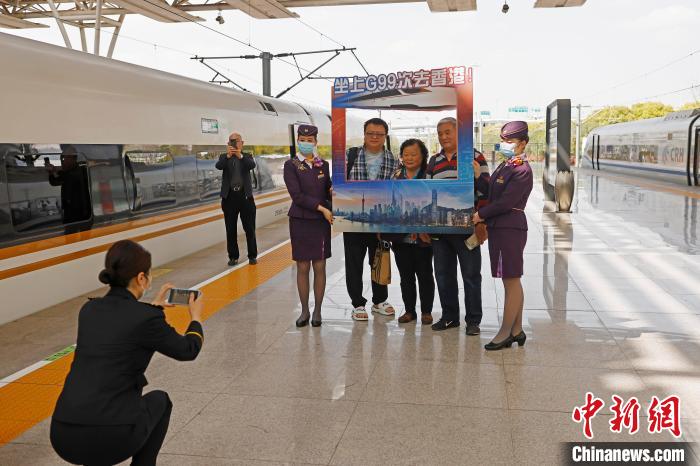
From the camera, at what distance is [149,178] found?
28.0ft

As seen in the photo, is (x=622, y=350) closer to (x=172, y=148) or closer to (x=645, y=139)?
(x=172, y=148)

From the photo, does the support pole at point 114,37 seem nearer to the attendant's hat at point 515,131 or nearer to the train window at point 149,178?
the train window at point 149,178

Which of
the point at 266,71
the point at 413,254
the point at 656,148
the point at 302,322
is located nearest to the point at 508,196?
the point at 413,254

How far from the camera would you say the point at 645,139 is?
1080 inches

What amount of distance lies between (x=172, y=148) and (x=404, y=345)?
529cm

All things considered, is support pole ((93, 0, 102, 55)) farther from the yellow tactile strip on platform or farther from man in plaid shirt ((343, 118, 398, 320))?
man in plaid shirt ((343, 118, 398, 320))

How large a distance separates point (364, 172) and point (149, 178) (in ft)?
13.1

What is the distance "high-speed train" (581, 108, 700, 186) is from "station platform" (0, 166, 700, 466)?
16430 millimetres

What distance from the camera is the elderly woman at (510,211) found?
185 inches

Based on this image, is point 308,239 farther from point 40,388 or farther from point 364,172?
point 40,388

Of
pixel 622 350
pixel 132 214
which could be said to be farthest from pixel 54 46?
pixel 622 350

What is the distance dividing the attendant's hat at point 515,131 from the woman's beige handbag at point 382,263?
5.03ft

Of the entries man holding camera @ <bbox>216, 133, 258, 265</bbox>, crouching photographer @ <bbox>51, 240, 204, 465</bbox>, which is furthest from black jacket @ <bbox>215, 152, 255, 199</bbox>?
crouching photographer @ <bbox>51, 240, 204, 465</bbox>

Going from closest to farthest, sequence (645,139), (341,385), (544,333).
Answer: (341,385) < (544,333) < (645,139)
